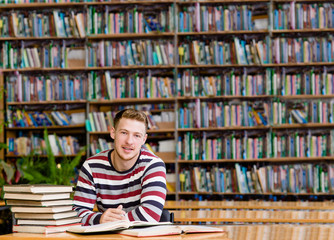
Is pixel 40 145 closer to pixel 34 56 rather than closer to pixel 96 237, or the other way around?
pixel 34 56

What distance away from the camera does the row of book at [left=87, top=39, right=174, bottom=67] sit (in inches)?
218

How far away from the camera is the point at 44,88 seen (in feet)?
18.5

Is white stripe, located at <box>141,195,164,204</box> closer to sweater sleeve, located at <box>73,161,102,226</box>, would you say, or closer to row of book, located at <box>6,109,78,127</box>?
sweater sleeve, located at <box>73,161,102,226</box>

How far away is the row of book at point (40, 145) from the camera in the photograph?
5609 mm

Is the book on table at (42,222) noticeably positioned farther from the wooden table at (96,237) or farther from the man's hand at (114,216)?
the man's hand at (114,216)

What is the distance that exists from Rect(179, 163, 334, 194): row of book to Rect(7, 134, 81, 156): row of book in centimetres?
115

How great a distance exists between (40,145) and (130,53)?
1.32 metres

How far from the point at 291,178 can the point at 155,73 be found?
1727mm

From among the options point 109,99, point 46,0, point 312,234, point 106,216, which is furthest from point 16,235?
point 46,0

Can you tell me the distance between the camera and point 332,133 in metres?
5.43

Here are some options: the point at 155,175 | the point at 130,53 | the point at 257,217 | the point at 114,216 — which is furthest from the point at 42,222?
the point at 130,53

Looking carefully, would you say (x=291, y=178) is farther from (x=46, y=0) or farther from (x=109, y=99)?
(x=46, y=0)

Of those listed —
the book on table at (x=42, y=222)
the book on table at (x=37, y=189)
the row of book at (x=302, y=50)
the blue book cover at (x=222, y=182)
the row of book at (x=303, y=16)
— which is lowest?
the blue book cover at (x=222, y=182)

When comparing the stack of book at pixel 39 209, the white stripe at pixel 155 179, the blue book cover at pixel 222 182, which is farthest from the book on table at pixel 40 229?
the blue book cover at pixel 222 182
